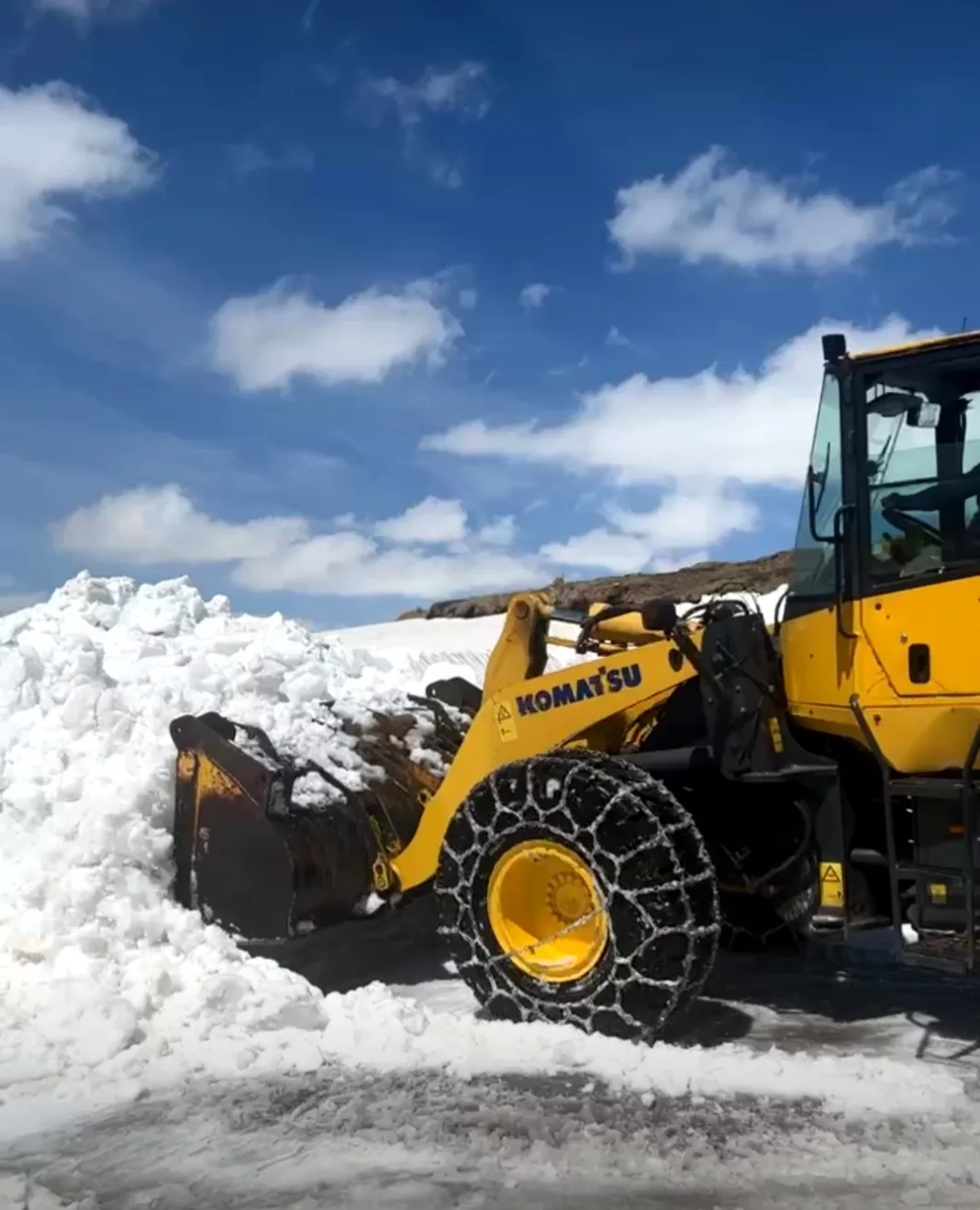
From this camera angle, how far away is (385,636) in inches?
1089

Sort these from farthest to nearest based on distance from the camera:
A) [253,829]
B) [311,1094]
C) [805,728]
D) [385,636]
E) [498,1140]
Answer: [385,636]
[253,829]
[805,728]
[311,1094]
[498,1140]

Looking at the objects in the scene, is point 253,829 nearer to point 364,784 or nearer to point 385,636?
point 364,784

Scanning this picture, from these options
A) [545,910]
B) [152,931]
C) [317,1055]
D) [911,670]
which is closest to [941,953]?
[911,670]

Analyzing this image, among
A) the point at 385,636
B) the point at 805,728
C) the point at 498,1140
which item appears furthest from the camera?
the point at 385,636

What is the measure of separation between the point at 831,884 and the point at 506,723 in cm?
151

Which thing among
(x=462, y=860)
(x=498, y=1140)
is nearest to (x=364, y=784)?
(x=462, y=860)

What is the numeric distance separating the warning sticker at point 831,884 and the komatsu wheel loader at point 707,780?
0.01 m

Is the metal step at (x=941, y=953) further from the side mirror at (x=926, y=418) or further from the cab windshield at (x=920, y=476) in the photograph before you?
the side mirror at (x=926, y=418)

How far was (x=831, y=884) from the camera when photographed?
4.77 metres

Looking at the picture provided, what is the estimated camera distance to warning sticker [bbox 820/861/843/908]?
475cm

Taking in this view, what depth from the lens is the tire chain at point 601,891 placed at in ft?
15.1

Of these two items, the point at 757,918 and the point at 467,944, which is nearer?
the point at 467,944

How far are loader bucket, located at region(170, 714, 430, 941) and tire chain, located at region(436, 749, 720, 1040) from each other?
2.17 feet

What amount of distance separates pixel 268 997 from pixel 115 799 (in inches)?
49.1
